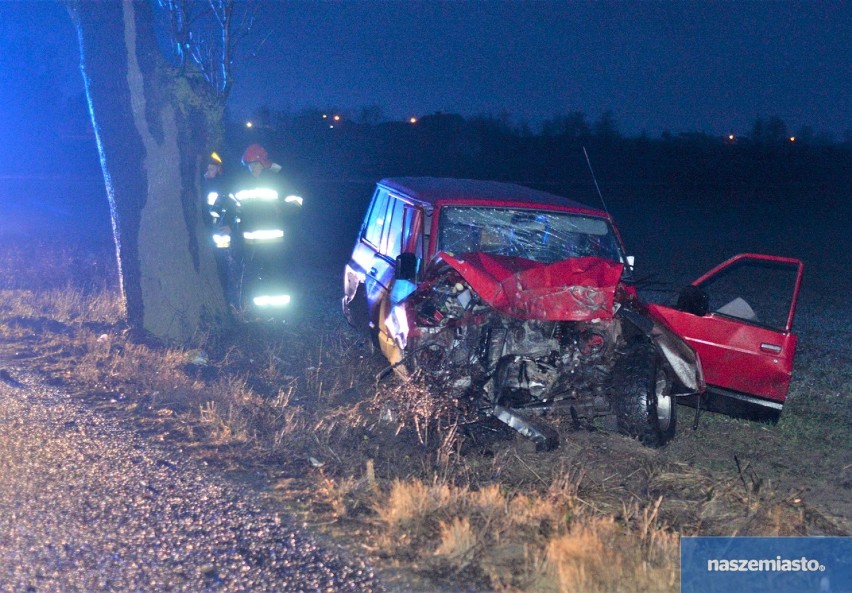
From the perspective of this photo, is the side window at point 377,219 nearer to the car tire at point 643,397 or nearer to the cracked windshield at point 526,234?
the cracked windshield at point 526,234

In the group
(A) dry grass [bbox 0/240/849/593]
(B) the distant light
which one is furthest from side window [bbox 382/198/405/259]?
(B) the distant light

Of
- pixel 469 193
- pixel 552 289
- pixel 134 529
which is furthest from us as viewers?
pixel 469 193

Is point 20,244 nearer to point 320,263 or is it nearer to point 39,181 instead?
point 320,263

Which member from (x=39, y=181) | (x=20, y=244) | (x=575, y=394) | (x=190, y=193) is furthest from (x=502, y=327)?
(x=39, y=181)

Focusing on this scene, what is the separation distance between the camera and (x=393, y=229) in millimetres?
7715

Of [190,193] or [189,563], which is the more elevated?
[190,193]

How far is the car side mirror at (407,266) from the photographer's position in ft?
21.2

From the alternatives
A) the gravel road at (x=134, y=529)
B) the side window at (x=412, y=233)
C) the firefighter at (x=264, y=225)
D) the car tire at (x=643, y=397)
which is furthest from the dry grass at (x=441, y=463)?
the firefighter at (x=264, y=225)

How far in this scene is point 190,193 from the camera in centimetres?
905

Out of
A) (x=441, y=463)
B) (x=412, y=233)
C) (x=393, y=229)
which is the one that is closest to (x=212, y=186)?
(x=393, y=229)

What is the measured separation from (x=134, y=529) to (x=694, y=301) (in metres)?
4.24

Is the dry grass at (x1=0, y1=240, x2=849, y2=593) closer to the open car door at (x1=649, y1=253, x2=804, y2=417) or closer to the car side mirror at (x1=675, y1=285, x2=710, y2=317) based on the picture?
the open car door at (x1=649, y1=253, x2=804, y2=417)

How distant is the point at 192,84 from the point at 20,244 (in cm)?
809

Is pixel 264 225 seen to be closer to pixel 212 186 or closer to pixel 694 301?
pixel 212 186
